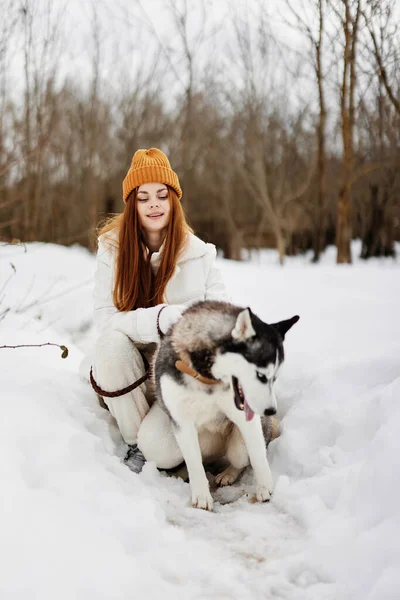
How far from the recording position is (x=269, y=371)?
181 centimetres

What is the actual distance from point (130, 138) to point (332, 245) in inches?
566

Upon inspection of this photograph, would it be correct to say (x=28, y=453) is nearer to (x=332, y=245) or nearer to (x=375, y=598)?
(x=375, y=598)

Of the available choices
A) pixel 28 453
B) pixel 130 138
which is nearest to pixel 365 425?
pixel 28 453

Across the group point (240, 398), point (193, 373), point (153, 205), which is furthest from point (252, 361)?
point (153, 205)

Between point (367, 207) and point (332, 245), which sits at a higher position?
point (367, 207)

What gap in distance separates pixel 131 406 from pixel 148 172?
1277 mm

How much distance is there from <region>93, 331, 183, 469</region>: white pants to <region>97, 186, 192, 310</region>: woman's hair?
25cm

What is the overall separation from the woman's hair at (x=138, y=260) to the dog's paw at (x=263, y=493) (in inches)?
43.4

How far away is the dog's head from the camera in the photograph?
1.81 m

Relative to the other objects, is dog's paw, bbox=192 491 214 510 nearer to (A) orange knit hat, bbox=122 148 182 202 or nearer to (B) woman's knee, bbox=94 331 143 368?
(B) woman's knee, bbox=94 331 143 368

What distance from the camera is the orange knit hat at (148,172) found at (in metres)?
2.53

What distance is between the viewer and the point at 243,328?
1.84 m

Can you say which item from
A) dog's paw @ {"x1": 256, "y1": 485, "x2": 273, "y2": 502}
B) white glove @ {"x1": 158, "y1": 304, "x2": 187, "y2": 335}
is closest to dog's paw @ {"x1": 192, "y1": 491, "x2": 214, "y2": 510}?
dog's paw @ {"x1": 256, "y1": 485, "x2": 273, "y2": 502}

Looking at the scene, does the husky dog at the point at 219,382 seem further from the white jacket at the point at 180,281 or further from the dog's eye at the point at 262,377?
the white jacket at the point at 180,281
